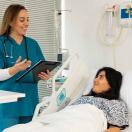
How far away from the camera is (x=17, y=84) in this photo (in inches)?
104

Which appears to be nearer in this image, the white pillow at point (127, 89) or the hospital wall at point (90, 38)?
the white pillow at point (127, 89)

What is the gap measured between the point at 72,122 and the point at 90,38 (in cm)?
166

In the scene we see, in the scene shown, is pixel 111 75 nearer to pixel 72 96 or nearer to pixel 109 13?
pixel 72 96

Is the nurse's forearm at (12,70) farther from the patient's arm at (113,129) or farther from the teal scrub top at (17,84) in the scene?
the patient's arm at (113,129)

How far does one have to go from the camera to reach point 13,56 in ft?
8.68

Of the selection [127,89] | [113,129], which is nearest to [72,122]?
[113,129]

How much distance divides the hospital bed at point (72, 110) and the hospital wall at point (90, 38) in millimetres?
482

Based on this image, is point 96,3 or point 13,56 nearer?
point 13,56

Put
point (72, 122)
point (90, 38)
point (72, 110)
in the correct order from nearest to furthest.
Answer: point (72, 122), point (72, 110), point (90, 38)

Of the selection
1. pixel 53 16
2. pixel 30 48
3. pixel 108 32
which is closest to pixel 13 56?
pixel 30 48

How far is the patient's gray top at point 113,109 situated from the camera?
238 cm

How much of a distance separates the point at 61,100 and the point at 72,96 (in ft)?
0.67

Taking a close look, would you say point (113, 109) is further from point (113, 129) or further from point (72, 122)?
point (72, 122)

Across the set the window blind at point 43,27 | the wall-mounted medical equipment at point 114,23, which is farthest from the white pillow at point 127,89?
the window blind at point 43,27
